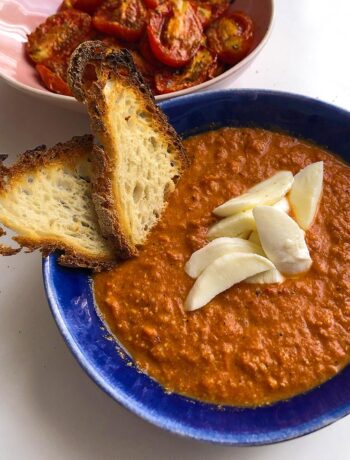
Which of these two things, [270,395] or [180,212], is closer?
[270,395]

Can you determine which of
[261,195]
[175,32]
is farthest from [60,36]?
[261,195]

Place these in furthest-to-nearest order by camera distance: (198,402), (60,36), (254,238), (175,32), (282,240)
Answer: (60,36) → (175,32) → (254,238) → (282,240) → (198,402)

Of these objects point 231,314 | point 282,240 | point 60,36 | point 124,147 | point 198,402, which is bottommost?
point 198,402

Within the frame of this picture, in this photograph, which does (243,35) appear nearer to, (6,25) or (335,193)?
(335,193)

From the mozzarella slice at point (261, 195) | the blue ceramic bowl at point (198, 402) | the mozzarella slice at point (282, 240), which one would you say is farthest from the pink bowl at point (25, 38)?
the mozzarella slice at point (282, 240)

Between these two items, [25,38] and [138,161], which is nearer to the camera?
[138,161]

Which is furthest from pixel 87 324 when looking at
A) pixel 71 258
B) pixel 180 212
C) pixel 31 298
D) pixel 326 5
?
pixel 326 5

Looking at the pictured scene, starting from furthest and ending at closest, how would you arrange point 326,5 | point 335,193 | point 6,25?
point 326,5 → point 6,25 → point 335,193

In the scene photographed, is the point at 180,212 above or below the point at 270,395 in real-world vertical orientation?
above

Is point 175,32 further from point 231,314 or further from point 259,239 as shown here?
point 231,314
